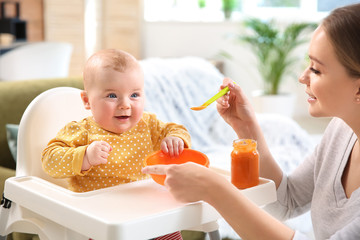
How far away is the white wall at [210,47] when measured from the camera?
19.9ft

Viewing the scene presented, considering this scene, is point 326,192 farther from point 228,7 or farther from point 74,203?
point 228,7

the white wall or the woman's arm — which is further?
the white wall

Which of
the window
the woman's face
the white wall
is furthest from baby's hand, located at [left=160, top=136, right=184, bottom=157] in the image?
the window

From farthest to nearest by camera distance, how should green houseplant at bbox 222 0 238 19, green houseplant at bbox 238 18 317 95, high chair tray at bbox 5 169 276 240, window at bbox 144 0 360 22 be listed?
green houseplant at bbox 222 0 238 19 → window at bbox 144 0 360 22 → green houseplant at bbox 238 18 317 95 → high chair tray at bbox 5 169 276 240

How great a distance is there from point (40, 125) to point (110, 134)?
256 millimetres

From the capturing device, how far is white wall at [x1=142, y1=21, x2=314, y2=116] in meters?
6.05

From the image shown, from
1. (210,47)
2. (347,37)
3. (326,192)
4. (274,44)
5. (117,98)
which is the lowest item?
(210,47)

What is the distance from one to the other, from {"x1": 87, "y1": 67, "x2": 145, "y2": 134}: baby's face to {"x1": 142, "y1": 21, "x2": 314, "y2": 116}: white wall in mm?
4549

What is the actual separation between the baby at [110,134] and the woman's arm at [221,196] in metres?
0.20

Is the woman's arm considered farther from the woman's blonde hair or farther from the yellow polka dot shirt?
the woman's blonde hair

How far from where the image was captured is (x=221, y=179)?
1226mm

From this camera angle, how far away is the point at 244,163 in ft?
4.37

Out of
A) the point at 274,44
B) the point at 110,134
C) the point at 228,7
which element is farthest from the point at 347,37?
the point at 228,7

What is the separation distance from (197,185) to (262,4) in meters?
5.31
